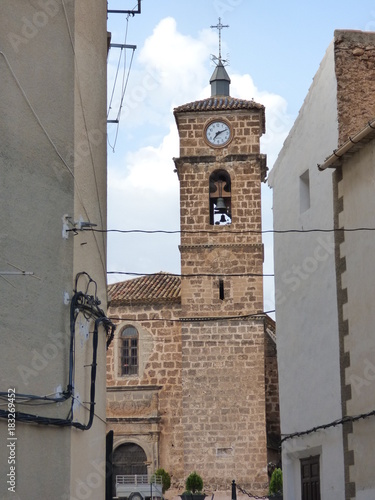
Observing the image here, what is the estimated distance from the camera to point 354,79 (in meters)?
14.9

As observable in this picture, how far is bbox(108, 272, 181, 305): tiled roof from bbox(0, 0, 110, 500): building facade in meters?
20.4

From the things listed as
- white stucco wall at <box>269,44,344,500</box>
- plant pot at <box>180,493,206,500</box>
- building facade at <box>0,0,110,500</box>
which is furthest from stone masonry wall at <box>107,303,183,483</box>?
building facade at <box>0,0,110,500</box>

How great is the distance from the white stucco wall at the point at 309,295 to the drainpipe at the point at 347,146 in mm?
596

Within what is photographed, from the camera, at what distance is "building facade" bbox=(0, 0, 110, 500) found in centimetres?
930

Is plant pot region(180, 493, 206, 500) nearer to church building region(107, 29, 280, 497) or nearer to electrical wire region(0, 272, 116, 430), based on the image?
church building region(107, 29, 280, 497)

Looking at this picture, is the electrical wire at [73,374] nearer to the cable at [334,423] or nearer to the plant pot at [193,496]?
the cable at [334,423]

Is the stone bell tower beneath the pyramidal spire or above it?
beneath

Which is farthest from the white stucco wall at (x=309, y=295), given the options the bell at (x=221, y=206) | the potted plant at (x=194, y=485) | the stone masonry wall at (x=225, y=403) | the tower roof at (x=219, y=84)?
the tower roof at (x=219, y=84)

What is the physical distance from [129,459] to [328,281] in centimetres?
1778

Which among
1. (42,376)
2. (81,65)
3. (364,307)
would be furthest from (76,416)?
(364,307)

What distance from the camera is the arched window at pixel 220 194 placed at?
32.1 m

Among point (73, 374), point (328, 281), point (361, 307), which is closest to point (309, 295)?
point (328, 281)

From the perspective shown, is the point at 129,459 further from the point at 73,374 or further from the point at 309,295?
the point at 73,374

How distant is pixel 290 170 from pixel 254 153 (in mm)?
15539
